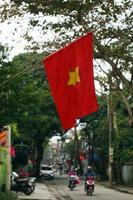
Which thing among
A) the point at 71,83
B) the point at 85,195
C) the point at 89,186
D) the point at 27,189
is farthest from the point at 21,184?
the point at 71,83

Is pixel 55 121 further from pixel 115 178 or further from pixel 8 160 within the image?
pixel 8 160

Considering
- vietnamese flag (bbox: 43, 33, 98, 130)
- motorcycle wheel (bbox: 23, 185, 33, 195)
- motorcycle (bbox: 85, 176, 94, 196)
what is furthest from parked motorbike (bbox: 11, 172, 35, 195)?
vietnamese flag (bbox: 43, 33, 98, 130)

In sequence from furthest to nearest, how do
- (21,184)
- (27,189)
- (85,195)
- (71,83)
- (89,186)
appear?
1. (89,186)
2. (85,195)
3. (27,189)
4. (21,184)
5. (71,83)

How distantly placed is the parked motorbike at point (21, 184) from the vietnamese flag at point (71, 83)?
14.6 metres

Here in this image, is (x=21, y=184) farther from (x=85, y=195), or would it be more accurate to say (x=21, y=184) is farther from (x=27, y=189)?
(x=85, y=195)

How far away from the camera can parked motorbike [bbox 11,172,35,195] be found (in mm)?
28797

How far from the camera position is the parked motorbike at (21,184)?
28.8m

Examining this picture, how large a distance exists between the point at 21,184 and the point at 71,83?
1524 centimetres

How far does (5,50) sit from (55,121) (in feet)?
95.8

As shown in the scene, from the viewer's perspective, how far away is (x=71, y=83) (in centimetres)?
1471

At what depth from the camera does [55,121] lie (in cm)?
5616

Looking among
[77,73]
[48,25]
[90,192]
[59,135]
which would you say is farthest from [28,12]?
[59,135]

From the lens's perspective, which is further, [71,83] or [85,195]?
[85,195]

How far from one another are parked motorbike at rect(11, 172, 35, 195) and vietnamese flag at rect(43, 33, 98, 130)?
14.6m
